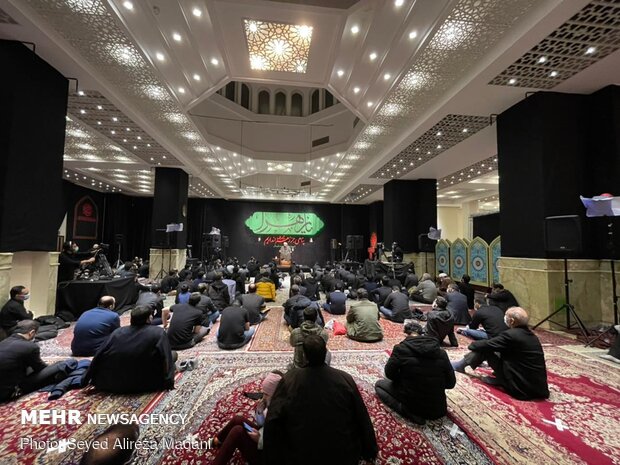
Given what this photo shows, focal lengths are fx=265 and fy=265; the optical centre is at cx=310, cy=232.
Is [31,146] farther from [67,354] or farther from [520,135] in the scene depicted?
[520,135]

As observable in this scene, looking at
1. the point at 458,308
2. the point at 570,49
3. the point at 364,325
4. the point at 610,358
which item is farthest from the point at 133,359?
the point at 570,49

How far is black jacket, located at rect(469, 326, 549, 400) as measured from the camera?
2525mm

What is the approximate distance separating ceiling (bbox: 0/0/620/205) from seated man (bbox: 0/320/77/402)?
4.18 meters

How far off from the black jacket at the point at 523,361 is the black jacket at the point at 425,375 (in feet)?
2.53

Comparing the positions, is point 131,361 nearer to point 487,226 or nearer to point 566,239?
point 566,239

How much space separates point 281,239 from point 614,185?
15.6 m

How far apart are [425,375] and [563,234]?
385cm

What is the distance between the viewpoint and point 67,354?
3.64 m

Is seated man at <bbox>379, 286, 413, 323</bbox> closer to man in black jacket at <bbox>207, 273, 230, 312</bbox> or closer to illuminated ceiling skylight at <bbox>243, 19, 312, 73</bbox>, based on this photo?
man in black jacket at <bbox>207, 273, 230, 312</bbox>

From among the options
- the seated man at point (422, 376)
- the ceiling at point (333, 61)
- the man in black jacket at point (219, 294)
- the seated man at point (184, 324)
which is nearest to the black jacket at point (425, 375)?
the seated man at point (422, 376)

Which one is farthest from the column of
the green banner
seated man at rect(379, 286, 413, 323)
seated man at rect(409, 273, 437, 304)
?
seated man at rect(409, 273, 437, 304)

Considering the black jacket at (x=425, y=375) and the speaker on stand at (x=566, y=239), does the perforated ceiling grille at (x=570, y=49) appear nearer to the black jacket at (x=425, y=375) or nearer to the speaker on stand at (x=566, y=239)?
the speaker on stand at (x=566, y=239)

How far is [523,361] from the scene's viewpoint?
2578 millimetres

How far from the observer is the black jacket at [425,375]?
7.18ft
